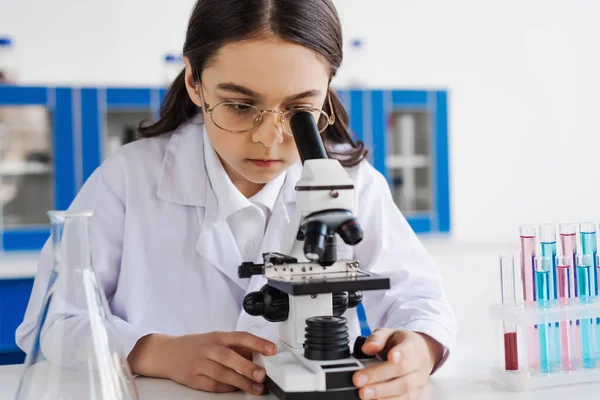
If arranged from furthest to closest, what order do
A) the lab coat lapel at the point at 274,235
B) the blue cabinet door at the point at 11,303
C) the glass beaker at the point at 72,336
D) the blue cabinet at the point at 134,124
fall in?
1. the blue cabinet at the point at 134,124
2. the blue cabinet door at the point at 11,303
3. the lab coat lapel at the point at 274,235
4. the glass beaker at the point at 72,336

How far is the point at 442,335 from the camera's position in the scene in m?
1.08

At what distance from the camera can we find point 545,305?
988 millimetres

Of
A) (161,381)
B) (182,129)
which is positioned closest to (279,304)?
(161,381)

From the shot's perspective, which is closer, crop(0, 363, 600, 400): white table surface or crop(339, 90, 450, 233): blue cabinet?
crop(0, 363, 600, 400): white table surface

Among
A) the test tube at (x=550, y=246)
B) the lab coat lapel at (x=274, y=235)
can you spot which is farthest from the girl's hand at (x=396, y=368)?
the lab coat lapel at (x=274, y=235)

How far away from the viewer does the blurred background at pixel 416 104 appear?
10.5 feet

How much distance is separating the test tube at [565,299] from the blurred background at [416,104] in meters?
2.25

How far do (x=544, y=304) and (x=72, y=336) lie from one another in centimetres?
66

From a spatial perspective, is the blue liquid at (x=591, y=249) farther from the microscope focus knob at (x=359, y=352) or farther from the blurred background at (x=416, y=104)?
the blurred background at (x=416, y=104)

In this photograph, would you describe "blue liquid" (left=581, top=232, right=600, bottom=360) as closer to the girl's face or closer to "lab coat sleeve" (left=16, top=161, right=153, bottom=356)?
the girl's face

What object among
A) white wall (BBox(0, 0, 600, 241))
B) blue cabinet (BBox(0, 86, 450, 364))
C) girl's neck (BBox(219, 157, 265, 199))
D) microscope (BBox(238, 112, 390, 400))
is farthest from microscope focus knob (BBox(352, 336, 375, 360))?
white wall (BBox(0, 0, 600, 241))

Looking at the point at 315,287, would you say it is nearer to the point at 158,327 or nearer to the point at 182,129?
the point at 158,327

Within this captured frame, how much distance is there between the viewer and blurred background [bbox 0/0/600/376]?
3.21 metres

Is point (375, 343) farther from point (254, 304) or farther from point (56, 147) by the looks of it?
point (56, 147)
